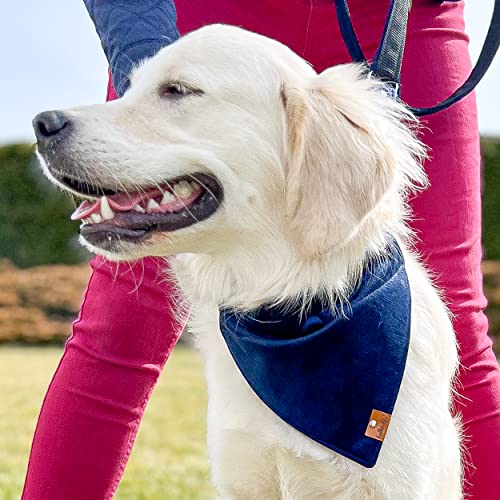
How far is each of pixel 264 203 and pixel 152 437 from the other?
501cm

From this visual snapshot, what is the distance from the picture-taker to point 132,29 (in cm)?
240

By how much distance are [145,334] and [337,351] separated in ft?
1.93

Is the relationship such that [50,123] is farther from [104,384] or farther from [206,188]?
[104,384]

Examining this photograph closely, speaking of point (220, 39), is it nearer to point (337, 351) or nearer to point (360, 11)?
point (360, 11)

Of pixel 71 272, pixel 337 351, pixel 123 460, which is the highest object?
pixel 337 351

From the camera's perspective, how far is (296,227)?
85.8 inches

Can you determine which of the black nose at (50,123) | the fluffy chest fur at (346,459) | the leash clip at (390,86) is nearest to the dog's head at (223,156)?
the black nose at (50,123)

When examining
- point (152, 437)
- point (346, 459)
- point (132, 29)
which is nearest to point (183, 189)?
point (132, 29)

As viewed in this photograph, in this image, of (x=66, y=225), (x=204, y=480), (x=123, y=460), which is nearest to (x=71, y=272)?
(x=66, y=225)

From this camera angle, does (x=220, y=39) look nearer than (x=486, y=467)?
Yes

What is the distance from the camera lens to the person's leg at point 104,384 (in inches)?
100

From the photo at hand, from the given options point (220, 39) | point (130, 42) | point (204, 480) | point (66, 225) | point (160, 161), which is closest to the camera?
point (160, 161)

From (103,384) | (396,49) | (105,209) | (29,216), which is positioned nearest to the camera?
(105,209)

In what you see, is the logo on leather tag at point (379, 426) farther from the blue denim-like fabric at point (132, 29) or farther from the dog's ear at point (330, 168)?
the blue denim-like fabric at point (132, 29)
